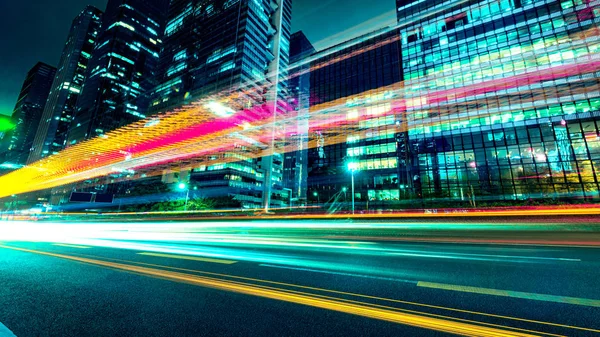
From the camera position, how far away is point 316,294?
3.85 meters

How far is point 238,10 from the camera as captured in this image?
81.2 metres

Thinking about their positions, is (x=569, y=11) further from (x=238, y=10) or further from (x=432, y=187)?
(x=238, y=10)

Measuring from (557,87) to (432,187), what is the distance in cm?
2130

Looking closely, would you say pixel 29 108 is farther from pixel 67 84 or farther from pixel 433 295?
pixel 433 295

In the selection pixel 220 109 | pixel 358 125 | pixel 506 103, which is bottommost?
pixel 506 103

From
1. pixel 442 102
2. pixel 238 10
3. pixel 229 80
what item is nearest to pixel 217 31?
pixel 238 10

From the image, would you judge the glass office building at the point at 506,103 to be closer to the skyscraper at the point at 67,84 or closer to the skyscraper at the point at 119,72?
the skyscraper at the point at 119,72

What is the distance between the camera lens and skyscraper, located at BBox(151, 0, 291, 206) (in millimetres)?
71688

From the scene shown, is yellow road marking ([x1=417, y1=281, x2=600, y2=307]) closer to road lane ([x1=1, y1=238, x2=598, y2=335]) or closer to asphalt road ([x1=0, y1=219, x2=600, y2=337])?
asphalt road ([x1=0, y1=219, x2=600, y2=337])

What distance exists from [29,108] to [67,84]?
225 ft

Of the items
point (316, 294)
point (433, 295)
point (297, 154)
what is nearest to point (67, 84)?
point (297, 154)

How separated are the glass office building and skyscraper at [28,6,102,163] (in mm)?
160297

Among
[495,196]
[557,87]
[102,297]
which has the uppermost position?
[557,87]

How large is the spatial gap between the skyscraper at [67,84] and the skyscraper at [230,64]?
2804 inches
